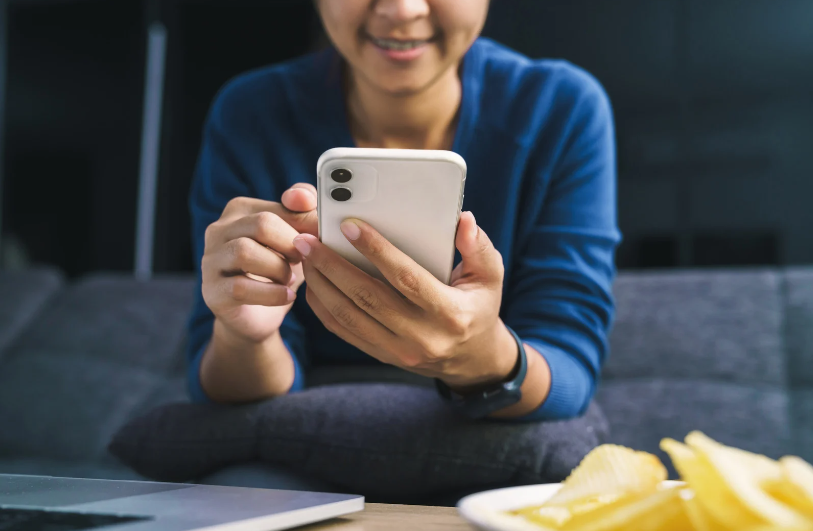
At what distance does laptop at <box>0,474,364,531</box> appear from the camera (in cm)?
32

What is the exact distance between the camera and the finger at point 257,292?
50 cm

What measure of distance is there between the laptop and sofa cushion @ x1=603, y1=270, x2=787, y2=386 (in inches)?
37.7

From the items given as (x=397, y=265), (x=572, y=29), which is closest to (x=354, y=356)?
(x=397, y=265)

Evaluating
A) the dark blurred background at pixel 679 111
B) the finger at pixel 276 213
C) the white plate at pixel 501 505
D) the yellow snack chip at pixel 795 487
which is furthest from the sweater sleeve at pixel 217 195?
the dark blurred background at pixel 679 111

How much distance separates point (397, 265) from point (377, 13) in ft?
0.99

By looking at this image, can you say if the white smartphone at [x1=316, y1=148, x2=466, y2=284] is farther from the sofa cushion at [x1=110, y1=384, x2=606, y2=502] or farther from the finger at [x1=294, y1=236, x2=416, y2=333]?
the sofa cushion at [x1=110, y1=384, x2=606, y2=502]

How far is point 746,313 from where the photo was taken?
122 centimetres

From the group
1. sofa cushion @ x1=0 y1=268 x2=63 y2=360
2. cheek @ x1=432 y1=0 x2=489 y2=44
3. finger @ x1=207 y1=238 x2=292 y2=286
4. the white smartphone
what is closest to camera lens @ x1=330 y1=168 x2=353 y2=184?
the white smartphone

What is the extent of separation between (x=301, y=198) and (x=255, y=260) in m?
0.06

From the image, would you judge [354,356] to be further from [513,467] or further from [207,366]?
[513,467]

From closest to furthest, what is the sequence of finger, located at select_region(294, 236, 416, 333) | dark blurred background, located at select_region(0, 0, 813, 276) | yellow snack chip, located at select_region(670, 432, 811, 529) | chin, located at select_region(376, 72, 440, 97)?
yellow snack chip, located at select_region(670, 432, 811, 529), finger, located at select_region(294, 236, 416, 333), chin, located at select_region(376, 72, 440, 97), dark blurred background, located at select_region(0, 0, 813, 276)

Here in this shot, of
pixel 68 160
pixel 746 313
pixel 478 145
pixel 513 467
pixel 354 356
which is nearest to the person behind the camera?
pixel 513 467

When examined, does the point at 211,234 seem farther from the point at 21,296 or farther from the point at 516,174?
the point at 21,296

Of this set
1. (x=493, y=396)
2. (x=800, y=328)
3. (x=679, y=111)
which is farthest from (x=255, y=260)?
(x=679, y=111)
